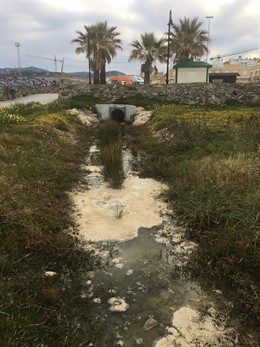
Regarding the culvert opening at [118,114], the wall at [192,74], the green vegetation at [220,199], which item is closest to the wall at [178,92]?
the wall at [192,74]

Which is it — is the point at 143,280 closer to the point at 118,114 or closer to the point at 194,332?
the point at 194,332

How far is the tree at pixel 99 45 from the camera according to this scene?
32406 mm

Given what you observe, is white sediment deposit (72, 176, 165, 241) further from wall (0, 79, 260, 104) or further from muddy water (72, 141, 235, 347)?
wall (0, 79, 260, 104)

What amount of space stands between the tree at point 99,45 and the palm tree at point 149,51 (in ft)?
7.04

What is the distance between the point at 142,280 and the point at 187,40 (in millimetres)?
32109

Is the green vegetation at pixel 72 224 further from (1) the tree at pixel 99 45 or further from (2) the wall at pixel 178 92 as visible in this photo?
(1) the tree at pixel 99 45

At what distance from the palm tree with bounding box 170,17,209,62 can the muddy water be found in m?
28.5

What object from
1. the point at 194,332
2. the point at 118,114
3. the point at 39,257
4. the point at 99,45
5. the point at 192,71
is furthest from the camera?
the point at 99,45

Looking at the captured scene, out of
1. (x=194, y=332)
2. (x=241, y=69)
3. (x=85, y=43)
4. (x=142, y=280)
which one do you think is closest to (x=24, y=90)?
(x=85, y=43)

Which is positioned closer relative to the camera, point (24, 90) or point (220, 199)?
point (220, 199)

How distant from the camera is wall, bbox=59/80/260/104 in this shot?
78.9ft

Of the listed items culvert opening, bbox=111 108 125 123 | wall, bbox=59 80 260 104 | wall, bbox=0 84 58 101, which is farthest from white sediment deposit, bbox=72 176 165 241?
wall, bbox=0 84 58 101

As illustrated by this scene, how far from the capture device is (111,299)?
4.14 meters

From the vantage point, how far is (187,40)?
105ft
